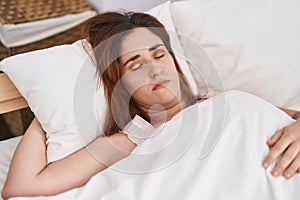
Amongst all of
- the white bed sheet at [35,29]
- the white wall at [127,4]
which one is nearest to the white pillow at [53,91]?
the white bed sheet at [35,29]

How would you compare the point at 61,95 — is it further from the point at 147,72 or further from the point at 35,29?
the point at 35,29

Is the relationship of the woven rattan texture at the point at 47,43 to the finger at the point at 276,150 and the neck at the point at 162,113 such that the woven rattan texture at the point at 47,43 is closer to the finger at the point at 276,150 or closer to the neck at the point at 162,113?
the neck at the point at 162,113

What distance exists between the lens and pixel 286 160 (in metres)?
1.06

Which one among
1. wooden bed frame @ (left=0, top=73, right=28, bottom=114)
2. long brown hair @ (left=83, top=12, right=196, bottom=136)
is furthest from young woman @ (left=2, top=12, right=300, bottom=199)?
wooden bed frame @ (left=0, top=73, right=28, bottom=114)

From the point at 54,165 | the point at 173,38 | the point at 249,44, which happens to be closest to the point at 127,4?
the point at 173,38

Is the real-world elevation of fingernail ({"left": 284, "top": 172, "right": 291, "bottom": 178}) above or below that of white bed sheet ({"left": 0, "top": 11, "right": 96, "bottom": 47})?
above

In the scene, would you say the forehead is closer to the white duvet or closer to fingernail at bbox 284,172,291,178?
the white duvet

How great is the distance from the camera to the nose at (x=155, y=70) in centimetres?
118

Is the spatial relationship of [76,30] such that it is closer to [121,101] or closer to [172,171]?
[121,101]

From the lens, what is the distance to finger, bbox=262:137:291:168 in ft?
3.46

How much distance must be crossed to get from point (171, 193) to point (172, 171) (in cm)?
5

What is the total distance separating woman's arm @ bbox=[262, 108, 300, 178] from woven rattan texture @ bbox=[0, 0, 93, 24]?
3.94 feet

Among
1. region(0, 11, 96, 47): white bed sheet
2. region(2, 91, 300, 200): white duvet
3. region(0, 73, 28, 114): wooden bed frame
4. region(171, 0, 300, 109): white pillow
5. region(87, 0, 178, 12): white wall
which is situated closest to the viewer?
region(2, 91, 300, 200): white duvet

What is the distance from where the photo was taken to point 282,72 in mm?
1443
